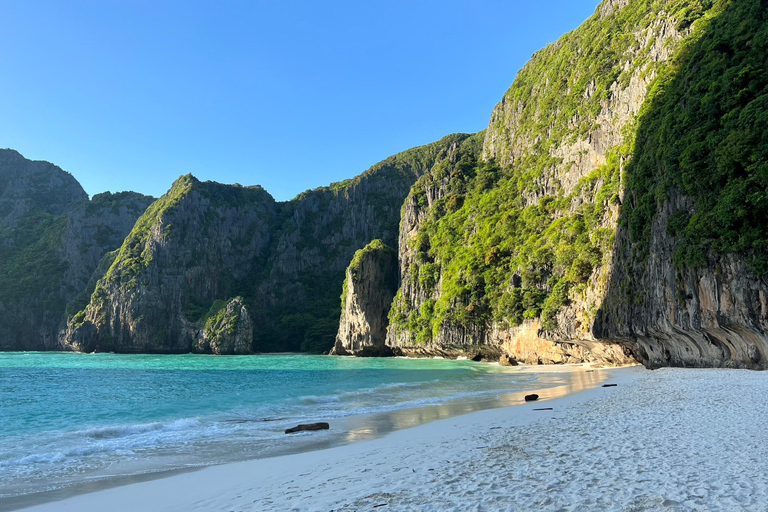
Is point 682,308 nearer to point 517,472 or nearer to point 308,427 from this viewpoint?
point 308,427

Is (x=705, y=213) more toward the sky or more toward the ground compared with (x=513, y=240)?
more toward the ground

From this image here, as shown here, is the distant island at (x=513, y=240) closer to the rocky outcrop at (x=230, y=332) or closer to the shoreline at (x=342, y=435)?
the rocky outcrop at (x=230, y=332)

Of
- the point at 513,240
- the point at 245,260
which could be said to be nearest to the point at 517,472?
the point at 513,240

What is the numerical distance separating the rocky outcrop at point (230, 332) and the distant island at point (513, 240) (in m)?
0.46

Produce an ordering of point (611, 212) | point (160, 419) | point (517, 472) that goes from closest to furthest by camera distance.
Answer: point (517, 472) < point (160, 419) < point (611, 212)

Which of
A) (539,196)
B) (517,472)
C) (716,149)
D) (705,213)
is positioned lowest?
(517,472)

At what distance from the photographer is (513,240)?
5603 centimetres

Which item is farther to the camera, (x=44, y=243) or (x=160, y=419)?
(x=44, y=243)

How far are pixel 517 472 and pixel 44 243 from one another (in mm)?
167438

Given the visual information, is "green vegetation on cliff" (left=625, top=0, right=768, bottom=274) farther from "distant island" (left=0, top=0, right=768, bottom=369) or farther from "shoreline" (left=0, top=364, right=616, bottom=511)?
"shoreline" (left=0, top=364, right=616, bottom=511)

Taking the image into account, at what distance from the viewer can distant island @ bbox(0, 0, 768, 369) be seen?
2248 cm

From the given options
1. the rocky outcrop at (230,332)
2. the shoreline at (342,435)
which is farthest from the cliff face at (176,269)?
the shoreline at (342,435)

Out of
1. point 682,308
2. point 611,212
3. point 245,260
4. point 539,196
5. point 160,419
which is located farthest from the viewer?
point 245,260

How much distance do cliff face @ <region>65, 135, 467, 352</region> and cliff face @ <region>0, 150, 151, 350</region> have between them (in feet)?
67.5
